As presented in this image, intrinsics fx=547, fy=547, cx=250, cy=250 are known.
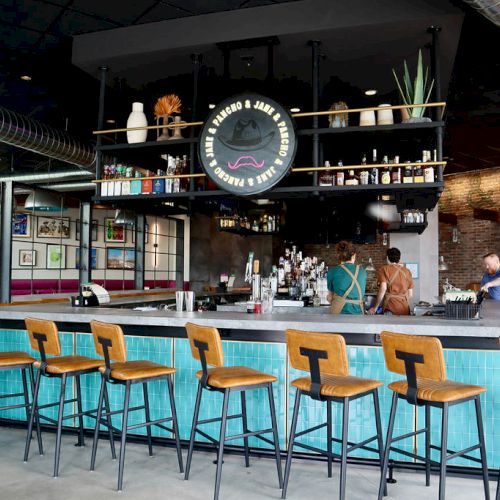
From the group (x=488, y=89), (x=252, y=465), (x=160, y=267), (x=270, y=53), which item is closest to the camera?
(x=252, y=465)

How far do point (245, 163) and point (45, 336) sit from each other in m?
1.99

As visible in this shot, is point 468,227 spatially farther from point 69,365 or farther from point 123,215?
point 69,365

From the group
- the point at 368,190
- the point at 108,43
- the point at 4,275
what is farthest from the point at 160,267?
the point at 368,190

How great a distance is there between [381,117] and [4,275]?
5.15m

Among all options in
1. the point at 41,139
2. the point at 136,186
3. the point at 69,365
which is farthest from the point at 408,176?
the point at 41,139

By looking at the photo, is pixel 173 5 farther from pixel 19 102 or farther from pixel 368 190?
pixel 19 102

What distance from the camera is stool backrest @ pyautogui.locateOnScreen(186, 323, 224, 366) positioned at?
10.5 ft

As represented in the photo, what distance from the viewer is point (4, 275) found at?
7035 mm

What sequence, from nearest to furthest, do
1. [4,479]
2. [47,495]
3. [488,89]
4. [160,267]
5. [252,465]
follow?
[47,495]
[4,479]
[252,465]
[488,89]
[160,267]

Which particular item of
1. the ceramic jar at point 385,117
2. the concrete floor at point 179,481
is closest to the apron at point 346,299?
the ceramic jar at point 385,117

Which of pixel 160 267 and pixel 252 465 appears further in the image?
pixel 160 267

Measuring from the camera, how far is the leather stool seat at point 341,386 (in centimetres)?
289

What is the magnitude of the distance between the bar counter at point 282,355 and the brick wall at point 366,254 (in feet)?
27.3

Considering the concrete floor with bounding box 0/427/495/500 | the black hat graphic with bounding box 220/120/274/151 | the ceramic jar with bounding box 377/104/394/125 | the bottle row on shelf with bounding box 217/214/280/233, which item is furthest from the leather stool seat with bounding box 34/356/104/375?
the bottle row on shelf with bounding box 217/214/280/233
